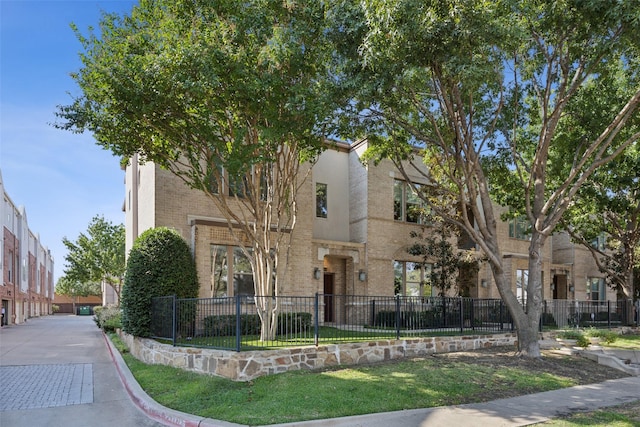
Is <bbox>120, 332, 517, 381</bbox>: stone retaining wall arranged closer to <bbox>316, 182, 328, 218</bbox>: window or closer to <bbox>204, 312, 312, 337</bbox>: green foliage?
<bbox>204, 312, 312, 337</bbox>: green foliage

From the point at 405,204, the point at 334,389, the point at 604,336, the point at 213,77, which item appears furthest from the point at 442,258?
the point at 213,77

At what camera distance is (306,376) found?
32.9 feet

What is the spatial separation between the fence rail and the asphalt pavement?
68.2 inches

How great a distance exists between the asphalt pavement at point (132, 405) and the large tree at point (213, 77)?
4.00 meters

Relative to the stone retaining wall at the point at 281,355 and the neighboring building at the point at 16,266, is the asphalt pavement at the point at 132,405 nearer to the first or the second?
the stone retaining wall at the point at 281,355

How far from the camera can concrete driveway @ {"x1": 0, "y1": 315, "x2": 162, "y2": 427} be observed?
8305 mm

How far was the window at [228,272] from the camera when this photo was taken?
17.1 metres

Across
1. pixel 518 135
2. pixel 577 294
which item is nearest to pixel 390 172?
pixel 518 135

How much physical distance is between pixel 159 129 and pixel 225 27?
3167 millimetres

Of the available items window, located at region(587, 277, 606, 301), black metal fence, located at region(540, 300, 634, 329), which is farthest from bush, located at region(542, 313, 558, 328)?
window, located at region(587, 277, 606, 301)

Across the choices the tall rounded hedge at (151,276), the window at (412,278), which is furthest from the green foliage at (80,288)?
the tall rounded hedge at (151,276)

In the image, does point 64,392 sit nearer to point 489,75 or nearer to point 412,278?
point 489,75

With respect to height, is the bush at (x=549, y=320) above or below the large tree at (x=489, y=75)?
below

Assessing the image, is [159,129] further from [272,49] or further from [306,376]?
[306,376]
